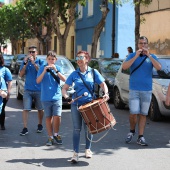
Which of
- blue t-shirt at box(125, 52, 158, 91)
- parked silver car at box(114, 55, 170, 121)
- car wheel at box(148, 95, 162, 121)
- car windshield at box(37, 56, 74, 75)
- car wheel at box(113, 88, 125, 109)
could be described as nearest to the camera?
blue t-shirt at box(125, 52, 158, 91)

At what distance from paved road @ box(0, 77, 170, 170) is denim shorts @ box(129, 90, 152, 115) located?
2.10 ft

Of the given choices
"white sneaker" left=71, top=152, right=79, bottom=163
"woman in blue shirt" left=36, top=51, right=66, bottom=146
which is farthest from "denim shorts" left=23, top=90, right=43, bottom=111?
"white sneaker" left=71, top=152, right=79, bottom=163

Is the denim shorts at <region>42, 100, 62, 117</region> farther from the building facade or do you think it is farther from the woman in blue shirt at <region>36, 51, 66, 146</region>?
the building facade

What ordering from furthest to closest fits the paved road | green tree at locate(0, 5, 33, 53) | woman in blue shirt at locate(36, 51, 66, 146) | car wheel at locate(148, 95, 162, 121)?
green tree at locate(0, 5, 33, 53), car wheel at locate(148, 95, 162, 121), woman in blue shirt at locate(36, 51, 66, 146), the paved road

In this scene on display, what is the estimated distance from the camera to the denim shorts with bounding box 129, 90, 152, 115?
8.00 metres

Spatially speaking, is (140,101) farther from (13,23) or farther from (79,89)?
(13,23)

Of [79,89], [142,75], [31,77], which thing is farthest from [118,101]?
[79,89]

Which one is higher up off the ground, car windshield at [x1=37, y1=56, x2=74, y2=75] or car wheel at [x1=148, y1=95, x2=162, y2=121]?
car windshield at [x1=37, y1=56, x2=74, y2=75]

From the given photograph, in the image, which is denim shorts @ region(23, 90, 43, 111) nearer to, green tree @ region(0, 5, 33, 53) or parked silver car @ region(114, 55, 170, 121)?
parked silver car @ region(114, 55, 170, 121)

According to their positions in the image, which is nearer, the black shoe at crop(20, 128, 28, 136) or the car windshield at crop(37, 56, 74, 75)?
the black shoe at crop(20, 128, 28, 136)

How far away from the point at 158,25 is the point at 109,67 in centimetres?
840

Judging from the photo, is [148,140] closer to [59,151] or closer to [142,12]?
[59,151]

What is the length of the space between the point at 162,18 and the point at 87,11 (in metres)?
13.4

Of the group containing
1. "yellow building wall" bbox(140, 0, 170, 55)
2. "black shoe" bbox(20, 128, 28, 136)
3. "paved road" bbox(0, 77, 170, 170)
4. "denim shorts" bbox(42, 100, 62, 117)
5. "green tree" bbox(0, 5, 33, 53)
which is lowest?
"paved road" bbox(0, 77, 170, 170)
